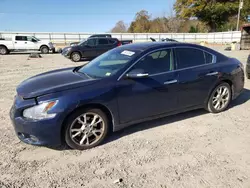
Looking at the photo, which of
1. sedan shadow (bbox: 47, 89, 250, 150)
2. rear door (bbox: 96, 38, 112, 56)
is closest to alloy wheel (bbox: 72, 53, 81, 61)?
rear door (bbox: 96, 38, 112, 56)

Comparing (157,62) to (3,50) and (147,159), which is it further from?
(3,50)

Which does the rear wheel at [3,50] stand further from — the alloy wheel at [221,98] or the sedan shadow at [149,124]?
the alloy wheel at [221,98]

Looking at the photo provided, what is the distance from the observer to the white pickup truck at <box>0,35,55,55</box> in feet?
62.3

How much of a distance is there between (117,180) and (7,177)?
1.37 meters

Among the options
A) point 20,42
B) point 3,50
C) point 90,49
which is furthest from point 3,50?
point 90,49

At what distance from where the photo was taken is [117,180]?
2564mm

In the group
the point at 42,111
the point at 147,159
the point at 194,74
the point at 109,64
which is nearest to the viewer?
the point at 42,111

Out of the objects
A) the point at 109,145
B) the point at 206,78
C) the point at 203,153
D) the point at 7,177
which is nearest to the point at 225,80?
the point at 206,78

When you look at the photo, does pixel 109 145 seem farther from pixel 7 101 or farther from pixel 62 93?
pixel 7 101

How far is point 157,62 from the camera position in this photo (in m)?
3.71

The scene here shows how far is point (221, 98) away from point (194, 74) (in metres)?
1.03

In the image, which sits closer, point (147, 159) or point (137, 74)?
point (147, 159)

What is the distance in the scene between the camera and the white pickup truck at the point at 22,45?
18984 mm

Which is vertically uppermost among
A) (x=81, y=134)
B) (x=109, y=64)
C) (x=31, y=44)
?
(x=31, y=44)
